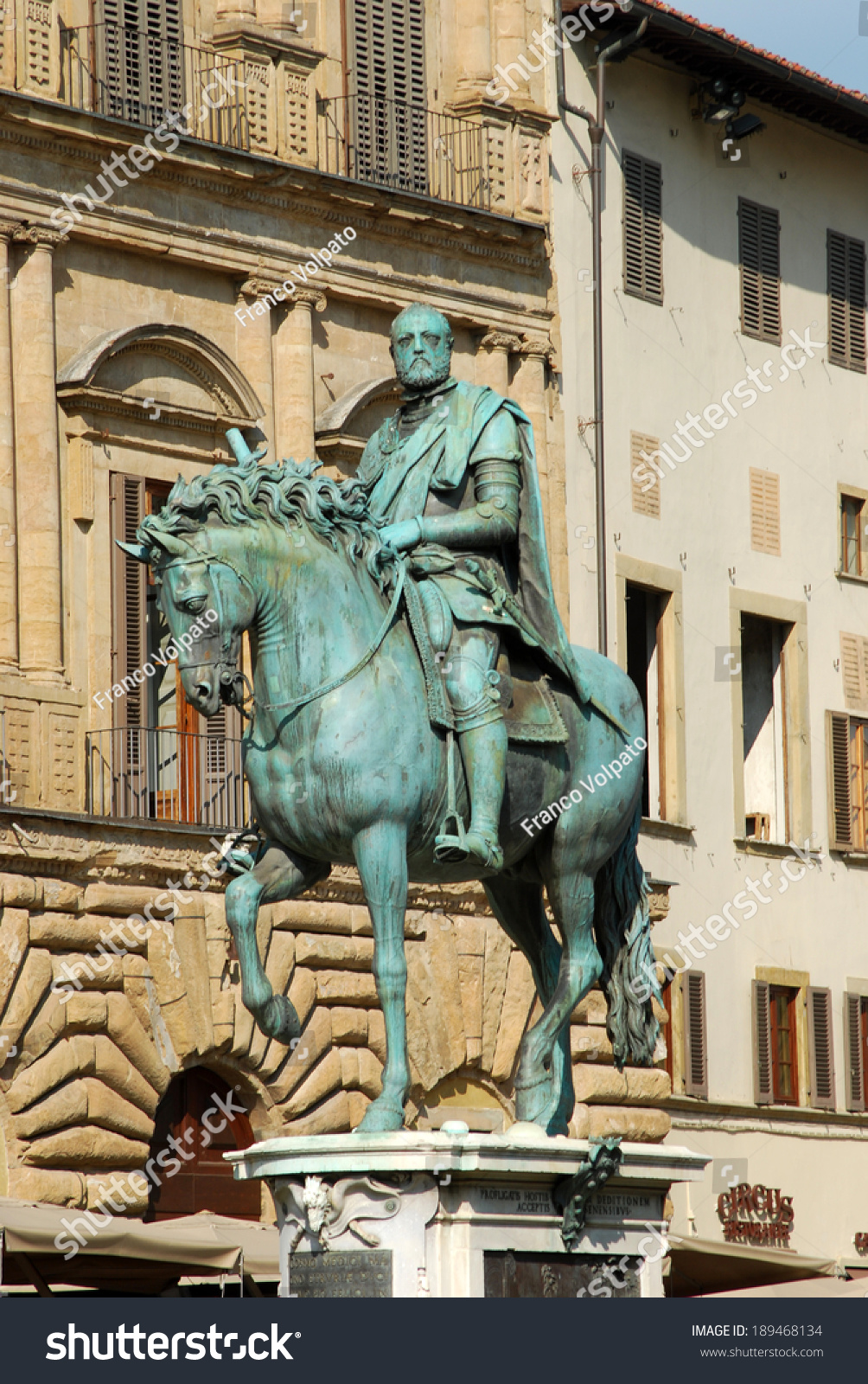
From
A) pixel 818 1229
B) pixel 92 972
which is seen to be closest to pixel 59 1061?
pixel 92 972

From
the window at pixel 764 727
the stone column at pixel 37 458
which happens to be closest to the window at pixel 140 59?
the stone column at pixel 37 458

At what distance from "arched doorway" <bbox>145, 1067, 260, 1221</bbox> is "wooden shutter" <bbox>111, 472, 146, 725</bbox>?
3.07 meters

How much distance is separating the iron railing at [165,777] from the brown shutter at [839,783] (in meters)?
9.16

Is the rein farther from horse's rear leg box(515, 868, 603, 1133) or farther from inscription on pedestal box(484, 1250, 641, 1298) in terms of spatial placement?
inscription on pedestal box(484, 1250, 641, 1298)

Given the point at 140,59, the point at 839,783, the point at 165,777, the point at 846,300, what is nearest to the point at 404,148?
the point at 140,59

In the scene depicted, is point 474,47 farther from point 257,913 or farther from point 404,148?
point 257,913

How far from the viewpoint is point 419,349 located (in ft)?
39.2

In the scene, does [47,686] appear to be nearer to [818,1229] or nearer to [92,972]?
[92,972]

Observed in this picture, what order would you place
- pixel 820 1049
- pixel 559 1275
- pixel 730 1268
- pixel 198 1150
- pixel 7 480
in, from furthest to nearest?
pixel 820 1049
pixel 198 1150
pixel 7 480
pixel 730 1268
pixel 559 1275

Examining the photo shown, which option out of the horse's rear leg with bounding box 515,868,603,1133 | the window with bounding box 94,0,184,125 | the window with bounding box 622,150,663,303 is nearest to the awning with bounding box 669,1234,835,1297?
the horse's rear leg with bounding box 515,868,603,1133

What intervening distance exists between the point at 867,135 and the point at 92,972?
15487 millimetres

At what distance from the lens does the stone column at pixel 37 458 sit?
77.6ft

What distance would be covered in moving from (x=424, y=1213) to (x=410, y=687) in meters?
1.99

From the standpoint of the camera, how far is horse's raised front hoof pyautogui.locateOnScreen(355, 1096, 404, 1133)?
11.0 m
